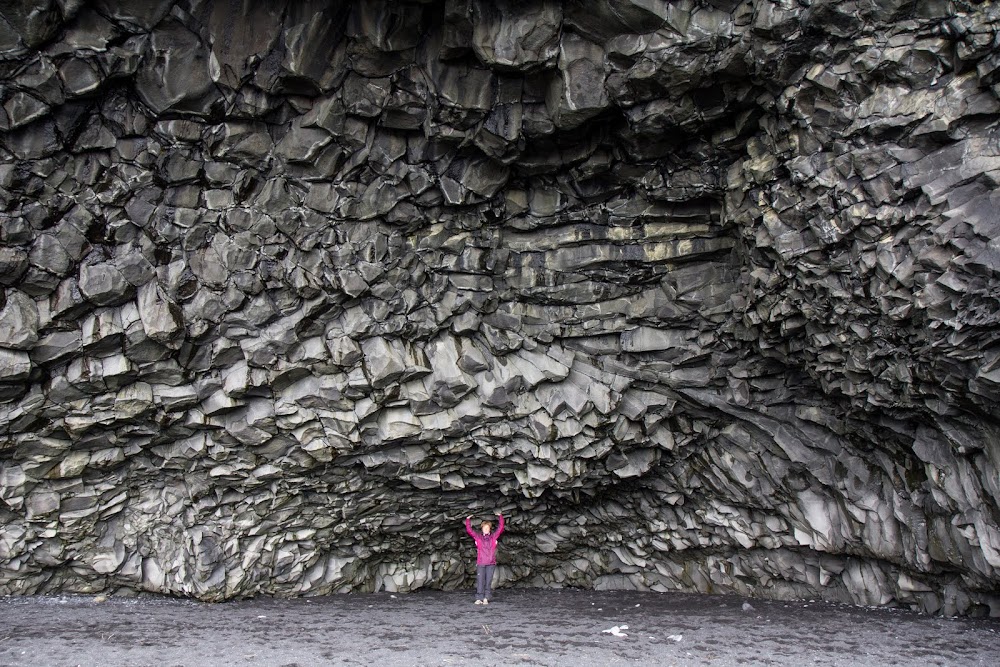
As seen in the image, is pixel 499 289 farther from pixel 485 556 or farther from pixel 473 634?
pixel 473 634

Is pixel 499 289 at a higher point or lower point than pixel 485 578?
higher

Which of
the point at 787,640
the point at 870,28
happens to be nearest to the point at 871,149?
the point at 870,28

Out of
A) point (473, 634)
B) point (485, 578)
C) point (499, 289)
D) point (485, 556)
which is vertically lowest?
point (473, 634)

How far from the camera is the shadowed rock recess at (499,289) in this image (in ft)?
23.5

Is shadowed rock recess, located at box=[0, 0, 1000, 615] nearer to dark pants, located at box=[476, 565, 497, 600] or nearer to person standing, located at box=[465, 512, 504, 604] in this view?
person standing, located at box=[465, 512, 504, 604]

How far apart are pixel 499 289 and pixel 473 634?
463cm

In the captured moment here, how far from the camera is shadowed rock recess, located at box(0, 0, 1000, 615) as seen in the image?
7148mm

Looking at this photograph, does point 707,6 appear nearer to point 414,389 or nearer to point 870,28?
point 870,28

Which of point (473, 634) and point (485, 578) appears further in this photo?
point (485, 578)

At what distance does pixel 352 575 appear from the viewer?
11375mm

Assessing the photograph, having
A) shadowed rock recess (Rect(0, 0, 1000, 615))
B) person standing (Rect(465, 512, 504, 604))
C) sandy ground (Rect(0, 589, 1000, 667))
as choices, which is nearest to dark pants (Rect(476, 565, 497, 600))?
person standing (Rect(465, 512, 504, 604))

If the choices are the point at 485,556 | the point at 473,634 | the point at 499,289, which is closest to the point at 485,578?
the point at 485,556

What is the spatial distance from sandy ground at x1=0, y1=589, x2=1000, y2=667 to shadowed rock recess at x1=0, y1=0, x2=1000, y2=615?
698mm

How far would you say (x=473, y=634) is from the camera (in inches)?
333
